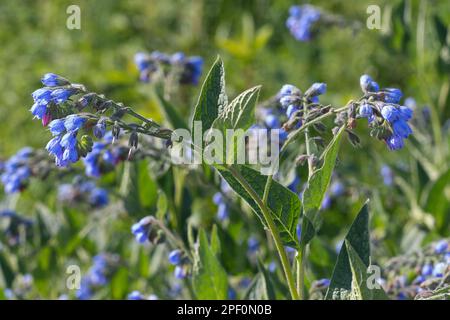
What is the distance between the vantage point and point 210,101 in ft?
6.31

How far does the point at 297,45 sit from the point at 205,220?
5.82 feet

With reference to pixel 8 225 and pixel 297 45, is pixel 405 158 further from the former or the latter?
pixel 8 225

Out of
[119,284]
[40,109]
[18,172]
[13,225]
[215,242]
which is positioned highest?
[40,109]

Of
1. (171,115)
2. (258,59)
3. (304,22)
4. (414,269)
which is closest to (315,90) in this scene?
(414,269)

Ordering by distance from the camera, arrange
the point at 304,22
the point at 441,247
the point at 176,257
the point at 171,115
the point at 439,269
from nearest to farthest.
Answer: the point at 439,269
the point at 176,257
the point at 441,247
the point at 171,115
the point at 304,22

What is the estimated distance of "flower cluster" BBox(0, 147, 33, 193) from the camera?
3.30m

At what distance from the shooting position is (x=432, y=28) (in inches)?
150

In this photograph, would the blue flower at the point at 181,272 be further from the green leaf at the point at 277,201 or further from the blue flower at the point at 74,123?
the blue flower at the point at 74,123

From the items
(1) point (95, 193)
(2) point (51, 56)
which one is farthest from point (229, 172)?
(2) point (51, 56)

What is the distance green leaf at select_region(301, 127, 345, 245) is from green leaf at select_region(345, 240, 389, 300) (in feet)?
0.38

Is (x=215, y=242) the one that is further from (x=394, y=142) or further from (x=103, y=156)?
(x=394, y=142)

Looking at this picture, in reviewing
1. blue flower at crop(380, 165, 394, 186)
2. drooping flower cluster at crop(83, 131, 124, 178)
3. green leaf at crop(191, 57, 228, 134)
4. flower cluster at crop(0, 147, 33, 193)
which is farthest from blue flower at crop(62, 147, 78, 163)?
blue flower at crop(380, 165, 394, 186)

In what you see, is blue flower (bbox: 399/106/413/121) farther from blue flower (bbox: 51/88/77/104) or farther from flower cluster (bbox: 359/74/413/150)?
blue flower (bbox: 51/88/77/104)

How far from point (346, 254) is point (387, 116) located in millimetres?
448
